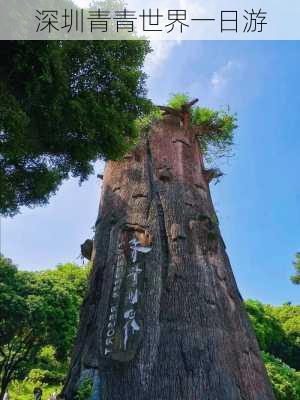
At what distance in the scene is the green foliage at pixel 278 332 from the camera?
1846 centimetres

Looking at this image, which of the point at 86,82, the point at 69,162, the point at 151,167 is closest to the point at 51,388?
the point at 151,167

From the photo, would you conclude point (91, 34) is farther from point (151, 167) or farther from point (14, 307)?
point (14, 307)

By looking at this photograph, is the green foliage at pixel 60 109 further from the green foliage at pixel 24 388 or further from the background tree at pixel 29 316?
the green foliage at pixel 24 388

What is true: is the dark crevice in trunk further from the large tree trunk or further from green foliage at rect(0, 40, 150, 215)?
green foliage at rect(0, 40, 150, 215)

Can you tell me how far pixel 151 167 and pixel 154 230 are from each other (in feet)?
5.33

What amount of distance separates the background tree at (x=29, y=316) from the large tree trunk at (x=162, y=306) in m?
4.01

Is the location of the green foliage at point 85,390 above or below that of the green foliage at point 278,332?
below

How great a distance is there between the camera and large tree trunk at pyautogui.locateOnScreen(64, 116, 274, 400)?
4766mm

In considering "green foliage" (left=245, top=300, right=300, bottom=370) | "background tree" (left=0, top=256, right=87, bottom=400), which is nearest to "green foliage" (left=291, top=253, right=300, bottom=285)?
"green foliage" (left=245, top=300, right=300, bottom=370)

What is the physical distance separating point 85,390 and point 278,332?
58.3 ft

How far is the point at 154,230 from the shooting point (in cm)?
626

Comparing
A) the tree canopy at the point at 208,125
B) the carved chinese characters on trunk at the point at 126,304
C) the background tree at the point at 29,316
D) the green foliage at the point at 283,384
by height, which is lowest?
the carved chinese characters on trunk at the point at 126,304

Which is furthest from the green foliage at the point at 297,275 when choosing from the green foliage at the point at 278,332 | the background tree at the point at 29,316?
the background tree at the point at 29,316

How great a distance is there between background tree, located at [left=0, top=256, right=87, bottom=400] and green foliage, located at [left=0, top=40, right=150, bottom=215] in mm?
4963
